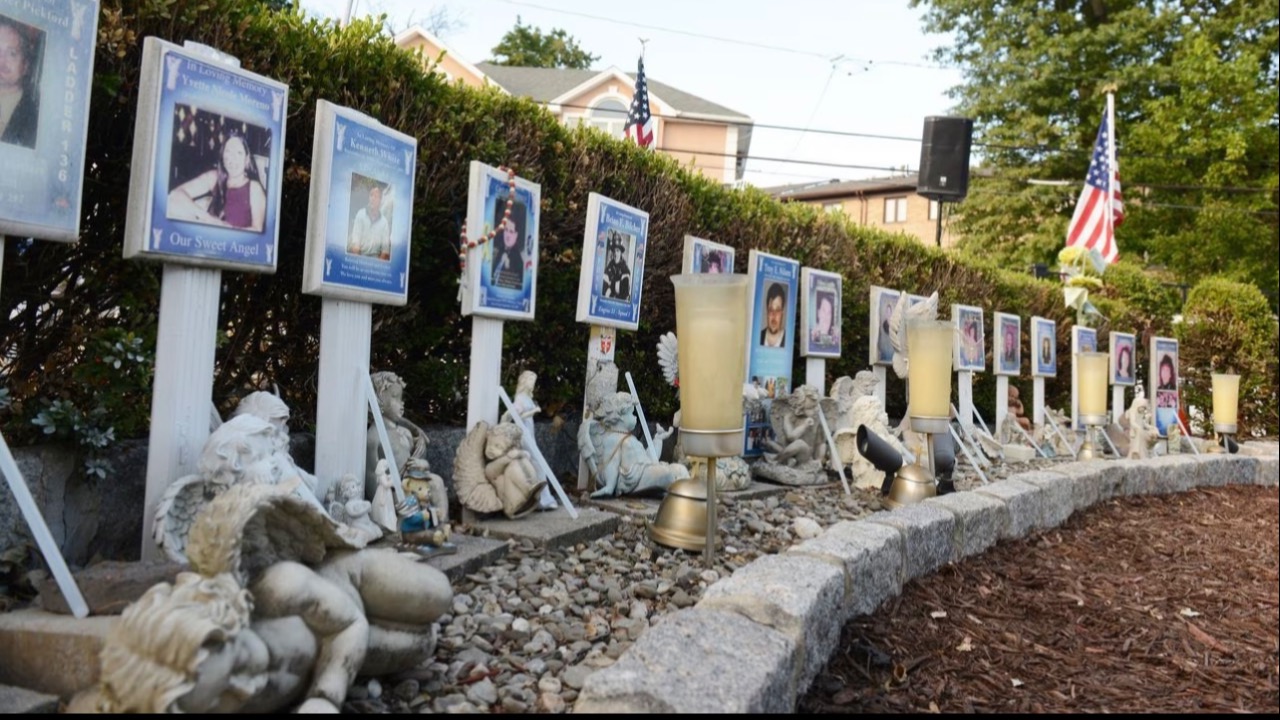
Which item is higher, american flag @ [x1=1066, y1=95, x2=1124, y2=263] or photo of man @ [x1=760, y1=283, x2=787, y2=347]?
american flag @ [x1=1066, y1=95, x2=1124, y2=263]

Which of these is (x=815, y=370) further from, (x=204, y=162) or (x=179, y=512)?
(x=179, y=512)

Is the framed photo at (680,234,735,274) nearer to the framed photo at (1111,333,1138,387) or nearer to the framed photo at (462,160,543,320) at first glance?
the framed photo at (462,160,543,320)

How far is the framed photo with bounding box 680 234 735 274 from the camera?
635 centimetres

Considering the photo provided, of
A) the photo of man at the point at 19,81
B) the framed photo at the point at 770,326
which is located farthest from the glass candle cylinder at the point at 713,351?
the framed photo at the point at 770,326

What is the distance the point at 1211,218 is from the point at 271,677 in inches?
887

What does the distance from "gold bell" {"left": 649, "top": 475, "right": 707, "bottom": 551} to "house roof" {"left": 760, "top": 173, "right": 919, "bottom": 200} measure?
2998 centimetres

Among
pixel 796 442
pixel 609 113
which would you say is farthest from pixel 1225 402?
pixel 609 113

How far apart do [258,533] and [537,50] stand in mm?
37681

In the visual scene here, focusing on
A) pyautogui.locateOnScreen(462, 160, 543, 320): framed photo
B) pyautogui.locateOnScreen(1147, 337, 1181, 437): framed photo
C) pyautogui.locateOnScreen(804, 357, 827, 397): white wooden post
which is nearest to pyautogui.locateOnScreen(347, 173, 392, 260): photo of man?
pyautogui.locateOnScreen(462, 160, 543, 320): framed photo

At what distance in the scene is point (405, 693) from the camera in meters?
2.39

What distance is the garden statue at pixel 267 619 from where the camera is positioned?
5.64 feet

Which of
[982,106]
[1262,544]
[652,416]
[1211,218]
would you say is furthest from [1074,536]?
[982,106]

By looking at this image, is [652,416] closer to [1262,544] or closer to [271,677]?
[1262,544]

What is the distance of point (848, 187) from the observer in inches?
1471
